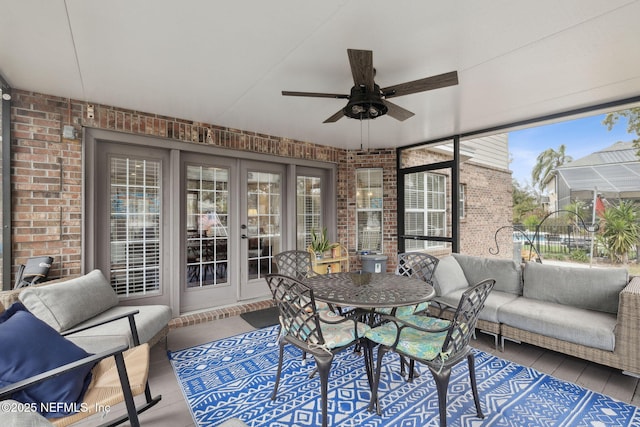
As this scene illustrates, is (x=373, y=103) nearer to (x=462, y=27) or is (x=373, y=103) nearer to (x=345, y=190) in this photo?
(x=462, y=27)

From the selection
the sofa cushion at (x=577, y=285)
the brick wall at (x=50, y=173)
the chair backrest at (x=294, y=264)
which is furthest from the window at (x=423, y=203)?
the brick wall at (x=50, y=173)

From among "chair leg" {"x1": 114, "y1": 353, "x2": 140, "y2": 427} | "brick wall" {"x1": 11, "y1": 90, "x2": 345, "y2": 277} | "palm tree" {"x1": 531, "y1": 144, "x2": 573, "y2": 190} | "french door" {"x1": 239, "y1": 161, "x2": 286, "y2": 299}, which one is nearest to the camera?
"chair leg" {"x1": 114, "y1": 353, "x2": 140, "y2": 427}

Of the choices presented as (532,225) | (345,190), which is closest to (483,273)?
(345,190)

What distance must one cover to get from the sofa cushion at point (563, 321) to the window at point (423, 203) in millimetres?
2308

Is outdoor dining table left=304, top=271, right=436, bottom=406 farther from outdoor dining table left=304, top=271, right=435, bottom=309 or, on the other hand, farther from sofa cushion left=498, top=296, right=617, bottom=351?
sofa cushion left=498, top=296, right=617, bottom=351

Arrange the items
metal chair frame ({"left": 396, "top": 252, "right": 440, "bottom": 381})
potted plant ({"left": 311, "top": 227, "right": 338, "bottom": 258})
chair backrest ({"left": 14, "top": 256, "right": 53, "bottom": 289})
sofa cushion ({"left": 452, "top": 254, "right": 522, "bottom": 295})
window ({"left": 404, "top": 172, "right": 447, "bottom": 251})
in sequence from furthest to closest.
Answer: window ({"left": 404, "top": 172, "right": 447, "bottom": 251}), potted plant ({"left": 311, "top": 227, "right": 338, "bottom": 258}), sofa cushion ({"left": 452, "top": 254, "right": 522, "bottom": 295}), metal chair frame ({"left": 396, "top": 252, "right": 440, "bottom": 381}), chair backrest ({"left": 14, "top": 256, "right": 53, "bottom": 289})

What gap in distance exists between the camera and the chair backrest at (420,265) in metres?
3.24

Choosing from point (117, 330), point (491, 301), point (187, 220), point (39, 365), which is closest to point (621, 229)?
point (491, 301)

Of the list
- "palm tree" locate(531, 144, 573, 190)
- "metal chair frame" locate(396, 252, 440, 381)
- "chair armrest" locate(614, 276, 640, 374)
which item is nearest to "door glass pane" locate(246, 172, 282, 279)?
"metal chair frame" locate(396, 252, 440, 381)

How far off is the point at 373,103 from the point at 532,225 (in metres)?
8.19

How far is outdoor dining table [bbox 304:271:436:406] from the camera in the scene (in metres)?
1.98

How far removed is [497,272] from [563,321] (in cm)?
96

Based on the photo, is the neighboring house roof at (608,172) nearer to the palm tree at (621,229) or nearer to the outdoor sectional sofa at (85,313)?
the palm tree at (621,229)

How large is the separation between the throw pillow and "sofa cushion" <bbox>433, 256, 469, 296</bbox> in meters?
3.27
